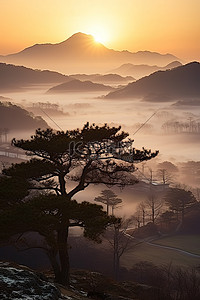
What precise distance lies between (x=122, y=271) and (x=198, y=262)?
9.04 meters

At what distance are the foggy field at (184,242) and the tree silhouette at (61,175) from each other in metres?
30.6

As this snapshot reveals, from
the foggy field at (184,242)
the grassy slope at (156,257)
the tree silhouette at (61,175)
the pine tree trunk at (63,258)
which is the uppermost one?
the tree silhouette at (61,175)

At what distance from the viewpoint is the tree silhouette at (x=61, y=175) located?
1844cm

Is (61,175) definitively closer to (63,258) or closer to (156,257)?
(63,258)

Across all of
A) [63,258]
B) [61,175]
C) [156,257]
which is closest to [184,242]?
[156,257]

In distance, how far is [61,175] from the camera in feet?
70.5

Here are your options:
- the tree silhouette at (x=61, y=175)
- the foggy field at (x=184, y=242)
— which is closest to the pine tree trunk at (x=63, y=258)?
the tree silhouette at (x=61, y=175)

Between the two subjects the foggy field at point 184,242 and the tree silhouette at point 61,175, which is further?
the foggy field at point 184,242

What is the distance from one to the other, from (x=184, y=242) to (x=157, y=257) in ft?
32.9

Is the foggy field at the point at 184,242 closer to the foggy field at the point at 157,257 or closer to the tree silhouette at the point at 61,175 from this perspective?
the foggy field at the point at 157,257

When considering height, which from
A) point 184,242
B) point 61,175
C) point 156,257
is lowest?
point 184,242

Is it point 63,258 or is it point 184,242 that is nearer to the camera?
point 63,258

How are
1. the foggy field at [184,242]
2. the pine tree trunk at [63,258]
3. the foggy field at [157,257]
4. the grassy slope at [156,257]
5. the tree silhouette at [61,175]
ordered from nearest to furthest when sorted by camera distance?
the tree silhouette at [61,175] → the pine tree trunk at [63,258] → the foggy field at [157,257] → the grassy slope at [156,257] → the foggy field at [184,242]

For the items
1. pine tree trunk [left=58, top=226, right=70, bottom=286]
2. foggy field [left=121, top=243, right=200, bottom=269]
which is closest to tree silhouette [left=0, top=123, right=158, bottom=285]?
pine tree trunk [left=58, top=226, right=70, bottom=286]
